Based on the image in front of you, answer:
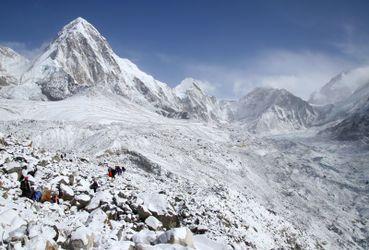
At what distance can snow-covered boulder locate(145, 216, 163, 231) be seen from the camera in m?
16.2

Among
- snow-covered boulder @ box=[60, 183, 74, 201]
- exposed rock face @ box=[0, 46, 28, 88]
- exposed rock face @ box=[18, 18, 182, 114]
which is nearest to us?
snow-covered boulder @ box=[60, 183, 74, 201]

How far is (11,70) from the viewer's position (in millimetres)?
175125

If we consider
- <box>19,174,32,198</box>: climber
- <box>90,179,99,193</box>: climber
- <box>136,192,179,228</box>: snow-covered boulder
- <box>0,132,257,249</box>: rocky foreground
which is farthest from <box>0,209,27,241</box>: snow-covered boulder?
<box>90,179,99,193</box>: climber

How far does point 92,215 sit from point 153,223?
2.61 meters

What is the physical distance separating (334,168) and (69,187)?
84.6 metres

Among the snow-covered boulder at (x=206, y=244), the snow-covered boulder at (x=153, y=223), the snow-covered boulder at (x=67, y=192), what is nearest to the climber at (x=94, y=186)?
the snow-covered boulder at (x=67, y=192)

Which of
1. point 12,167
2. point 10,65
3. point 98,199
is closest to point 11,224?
point 98,199

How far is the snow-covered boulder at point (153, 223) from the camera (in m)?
16.2

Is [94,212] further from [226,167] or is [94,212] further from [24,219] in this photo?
[226,167]

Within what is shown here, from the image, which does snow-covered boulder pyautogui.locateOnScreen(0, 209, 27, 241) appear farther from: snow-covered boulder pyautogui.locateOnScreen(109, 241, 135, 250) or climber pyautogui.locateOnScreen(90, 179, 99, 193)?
climber pyautogui.locateOnScreen(90, 179, 99, 193)

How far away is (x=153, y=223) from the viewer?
53.7 ft

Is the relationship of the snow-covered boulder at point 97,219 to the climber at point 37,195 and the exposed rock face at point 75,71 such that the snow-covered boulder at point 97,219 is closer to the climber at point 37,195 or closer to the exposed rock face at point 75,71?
the climber at point 37,195

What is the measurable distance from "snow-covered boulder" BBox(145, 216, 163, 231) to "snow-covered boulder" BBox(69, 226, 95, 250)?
13.2ft

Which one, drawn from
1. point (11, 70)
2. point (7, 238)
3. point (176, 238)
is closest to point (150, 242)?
point (176, 238)
